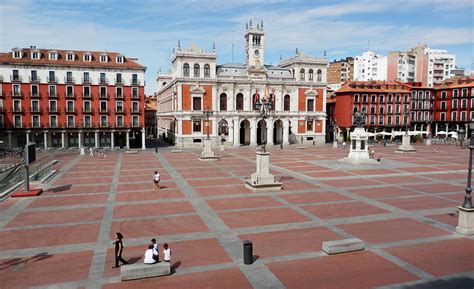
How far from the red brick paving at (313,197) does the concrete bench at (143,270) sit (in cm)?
1212

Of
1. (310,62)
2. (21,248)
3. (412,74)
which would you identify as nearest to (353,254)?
(21,248)

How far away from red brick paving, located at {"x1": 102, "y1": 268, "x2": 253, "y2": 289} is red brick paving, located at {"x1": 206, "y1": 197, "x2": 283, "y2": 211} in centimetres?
880

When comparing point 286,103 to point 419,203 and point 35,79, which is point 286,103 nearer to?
point 35,79

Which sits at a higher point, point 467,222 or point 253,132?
point 253,132

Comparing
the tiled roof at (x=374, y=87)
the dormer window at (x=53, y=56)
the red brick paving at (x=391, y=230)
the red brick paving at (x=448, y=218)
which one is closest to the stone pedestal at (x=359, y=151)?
the red brick paving at (x=448, y=218)

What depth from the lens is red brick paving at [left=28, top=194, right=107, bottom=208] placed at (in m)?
23.1

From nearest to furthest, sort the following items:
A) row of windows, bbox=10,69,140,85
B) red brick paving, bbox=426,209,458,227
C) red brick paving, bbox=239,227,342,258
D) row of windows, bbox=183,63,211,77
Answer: red brick paving, bbox=239,227,342,258 < red brick paving, bbox=426,209,458,227 < row of windows, bbox=10,69,140,85 < row of windows, bbox=183,63,211,77

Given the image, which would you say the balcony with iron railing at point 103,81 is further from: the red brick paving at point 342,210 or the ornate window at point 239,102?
the red brick paving at point 342,210

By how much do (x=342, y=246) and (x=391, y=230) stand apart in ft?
14.2

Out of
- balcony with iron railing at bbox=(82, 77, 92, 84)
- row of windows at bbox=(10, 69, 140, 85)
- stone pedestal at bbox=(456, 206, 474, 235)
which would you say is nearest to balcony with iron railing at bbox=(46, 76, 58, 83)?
row of windows at bbox=(10, 69, 140, 85)

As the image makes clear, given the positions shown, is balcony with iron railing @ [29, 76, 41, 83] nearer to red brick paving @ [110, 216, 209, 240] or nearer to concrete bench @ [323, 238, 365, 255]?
red brick paving @ [110, 216, 209, 240]

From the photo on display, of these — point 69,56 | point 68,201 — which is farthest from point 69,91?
point 68,201

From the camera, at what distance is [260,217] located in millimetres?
19922

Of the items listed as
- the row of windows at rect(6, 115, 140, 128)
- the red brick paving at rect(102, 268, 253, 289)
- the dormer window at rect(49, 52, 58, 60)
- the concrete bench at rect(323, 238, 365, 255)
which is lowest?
the red brick paving at rect(102, 268, 253, 289)
